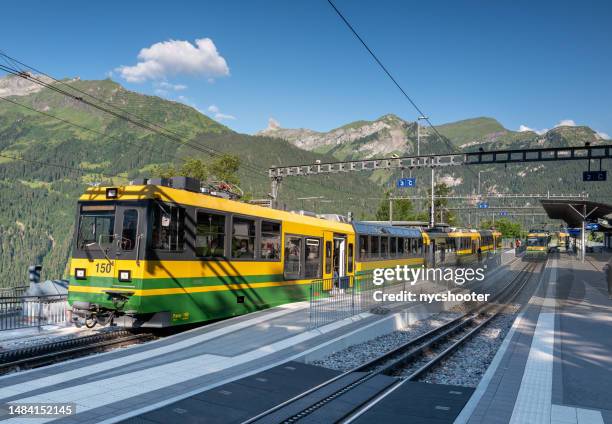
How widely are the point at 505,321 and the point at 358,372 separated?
11.0 meters

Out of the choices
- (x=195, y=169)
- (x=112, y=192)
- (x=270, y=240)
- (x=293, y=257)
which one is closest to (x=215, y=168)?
(x=195, y=169)

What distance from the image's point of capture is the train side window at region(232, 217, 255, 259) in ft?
45.2

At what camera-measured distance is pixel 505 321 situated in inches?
727

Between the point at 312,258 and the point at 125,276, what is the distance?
827 cm

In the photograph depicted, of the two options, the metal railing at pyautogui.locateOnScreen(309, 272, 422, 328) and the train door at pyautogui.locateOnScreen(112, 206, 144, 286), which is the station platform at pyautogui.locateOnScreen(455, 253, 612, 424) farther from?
the train door at pyautogui.locateOnScreen(112, 206, 144, 286)

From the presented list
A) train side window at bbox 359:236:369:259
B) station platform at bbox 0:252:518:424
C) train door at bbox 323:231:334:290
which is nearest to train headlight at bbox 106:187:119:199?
station platform at bbox 0:252:518:424

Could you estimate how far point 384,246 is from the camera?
24984 millimetres

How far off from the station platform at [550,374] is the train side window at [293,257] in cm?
690

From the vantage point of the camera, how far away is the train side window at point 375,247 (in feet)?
77.3

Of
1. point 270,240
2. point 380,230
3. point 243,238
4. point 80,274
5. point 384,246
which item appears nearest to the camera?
point 80,274

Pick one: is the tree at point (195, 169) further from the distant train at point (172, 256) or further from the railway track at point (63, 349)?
the railway track at point (63, 349)

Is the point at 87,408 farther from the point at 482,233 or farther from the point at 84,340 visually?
the point at 482,233

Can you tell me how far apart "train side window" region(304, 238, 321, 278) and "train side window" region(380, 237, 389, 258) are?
6.72 meters

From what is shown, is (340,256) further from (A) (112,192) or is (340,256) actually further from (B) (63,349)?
(B) (63,349)
